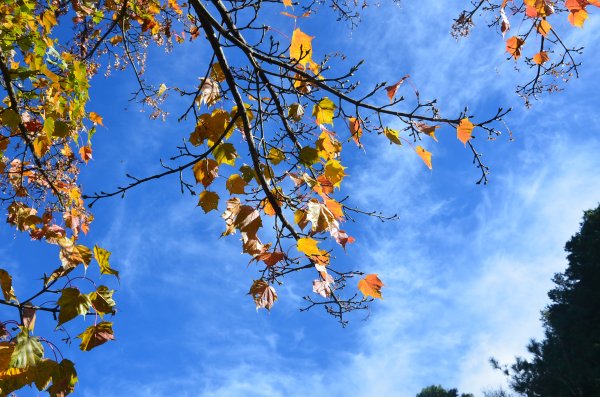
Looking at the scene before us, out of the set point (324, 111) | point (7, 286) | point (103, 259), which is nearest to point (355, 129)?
point (324, 111)

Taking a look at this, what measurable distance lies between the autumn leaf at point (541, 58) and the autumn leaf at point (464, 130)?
125cm

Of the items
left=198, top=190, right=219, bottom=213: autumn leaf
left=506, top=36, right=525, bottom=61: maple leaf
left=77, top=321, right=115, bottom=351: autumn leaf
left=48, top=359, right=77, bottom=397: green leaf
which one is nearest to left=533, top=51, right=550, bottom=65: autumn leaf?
left=506, top=36, right=525, bottom=61: maple leaf

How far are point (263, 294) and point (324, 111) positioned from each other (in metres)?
1.11

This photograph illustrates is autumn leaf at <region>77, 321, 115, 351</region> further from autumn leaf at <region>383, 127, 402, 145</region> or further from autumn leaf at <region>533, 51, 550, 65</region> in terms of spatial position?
autumn leaf at <region>533, 51, 550, 65</region>

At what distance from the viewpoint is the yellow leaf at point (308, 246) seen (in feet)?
7.77

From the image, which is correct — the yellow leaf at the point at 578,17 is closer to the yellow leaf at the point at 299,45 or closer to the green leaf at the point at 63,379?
the yellow leaf at the point at 299,45

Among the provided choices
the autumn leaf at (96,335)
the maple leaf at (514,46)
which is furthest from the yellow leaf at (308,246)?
the maple leaf at (514,46)

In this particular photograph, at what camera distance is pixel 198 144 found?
9.20ft

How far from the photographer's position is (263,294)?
2.54m

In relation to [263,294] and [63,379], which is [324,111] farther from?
[63,379]

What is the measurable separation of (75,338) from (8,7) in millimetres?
2941

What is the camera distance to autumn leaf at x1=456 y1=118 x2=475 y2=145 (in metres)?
2.31

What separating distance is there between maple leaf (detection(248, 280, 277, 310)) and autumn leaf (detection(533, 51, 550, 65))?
2357 mm

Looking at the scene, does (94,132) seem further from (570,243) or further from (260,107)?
(570,243)
